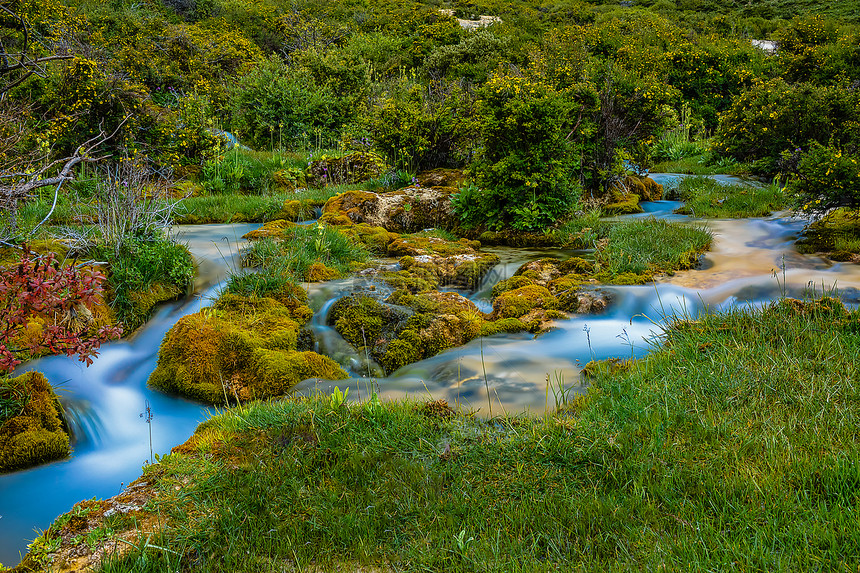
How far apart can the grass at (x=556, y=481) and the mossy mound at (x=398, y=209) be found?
557 centimetres

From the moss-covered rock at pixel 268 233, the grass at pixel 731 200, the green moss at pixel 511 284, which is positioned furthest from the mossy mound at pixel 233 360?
the grass at pixel 731 200

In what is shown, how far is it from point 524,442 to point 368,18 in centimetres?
3873

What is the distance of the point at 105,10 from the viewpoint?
25.2 meters

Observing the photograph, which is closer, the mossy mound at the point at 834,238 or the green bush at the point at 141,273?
the green bush at the point at 141,273

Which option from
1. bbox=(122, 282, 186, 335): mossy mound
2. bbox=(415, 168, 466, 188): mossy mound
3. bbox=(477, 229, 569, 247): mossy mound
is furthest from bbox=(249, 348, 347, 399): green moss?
bbox=(415, 168, 466, 188): mossy mound

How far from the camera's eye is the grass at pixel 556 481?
235 centimetres

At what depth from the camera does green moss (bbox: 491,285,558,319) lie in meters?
5.62

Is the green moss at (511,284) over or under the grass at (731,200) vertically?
under

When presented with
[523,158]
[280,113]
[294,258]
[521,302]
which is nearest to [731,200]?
[523,158]

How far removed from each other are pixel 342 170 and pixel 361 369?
25.3 feet

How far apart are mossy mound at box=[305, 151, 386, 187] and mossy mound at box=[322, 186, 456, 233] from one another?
2326 mm

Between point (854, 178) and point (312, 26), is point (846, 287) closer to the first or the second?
point (854, 178)

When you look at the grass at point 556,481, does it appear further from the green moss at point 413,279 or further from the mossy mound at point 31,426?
the green moss at point 413,279

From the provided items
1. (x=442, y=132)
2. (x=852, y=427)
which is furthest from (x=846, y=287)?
(x=442, y=132)
